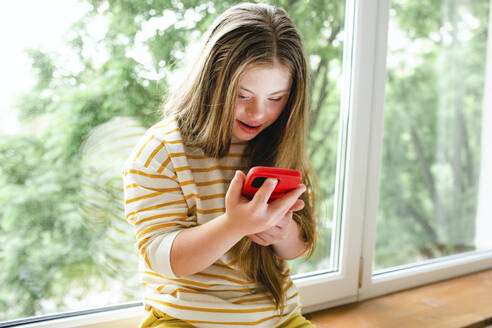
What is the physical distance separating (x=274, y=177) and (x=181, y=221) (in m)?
0.20

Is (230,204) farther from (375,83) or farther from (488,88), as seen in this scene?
(488,88)

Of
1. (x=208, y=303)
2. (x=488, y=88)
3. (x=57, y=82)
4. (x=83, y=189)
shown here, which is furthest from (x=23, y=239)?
(x=488, y=88)

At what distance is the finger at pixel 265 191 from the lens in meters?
0.63

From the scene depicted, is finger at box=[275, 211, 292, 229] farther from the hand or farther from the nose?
the nose

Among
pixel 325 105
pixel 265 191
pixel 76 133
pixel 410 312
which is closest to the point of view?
pixel 265 191

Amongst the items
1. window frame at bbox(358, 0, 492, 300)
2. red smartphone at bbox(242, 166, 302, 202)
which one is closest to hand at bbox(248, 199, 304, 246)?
red smartphone at bbox(242, 166, 302, 202)

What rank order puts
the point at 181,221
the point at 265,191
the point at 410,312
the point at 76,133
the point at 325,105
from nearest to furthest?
the point at 265,191, the point at 181,221, the point at 76,133, the point at 410,312, the point at 325,105

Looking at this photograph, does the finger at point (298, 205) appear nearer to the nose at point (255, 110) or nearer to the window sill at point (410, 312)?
the nose at point (255, 110)

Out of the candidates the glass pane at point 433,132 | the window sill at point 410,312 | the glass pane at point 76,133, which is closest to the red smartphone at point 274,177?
the glass pane at point 76,133

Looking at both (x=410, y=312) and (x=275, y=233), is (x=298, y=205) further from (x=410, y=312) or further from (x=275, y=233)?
(x=410, y=312)

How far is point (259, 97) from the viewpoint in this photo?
0.74 meters

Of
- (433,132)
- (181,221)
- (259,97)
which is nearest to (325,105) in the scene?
(259,97)

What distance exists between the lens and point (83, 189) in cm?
103

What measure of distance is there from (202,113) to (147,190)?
0.17 meters
